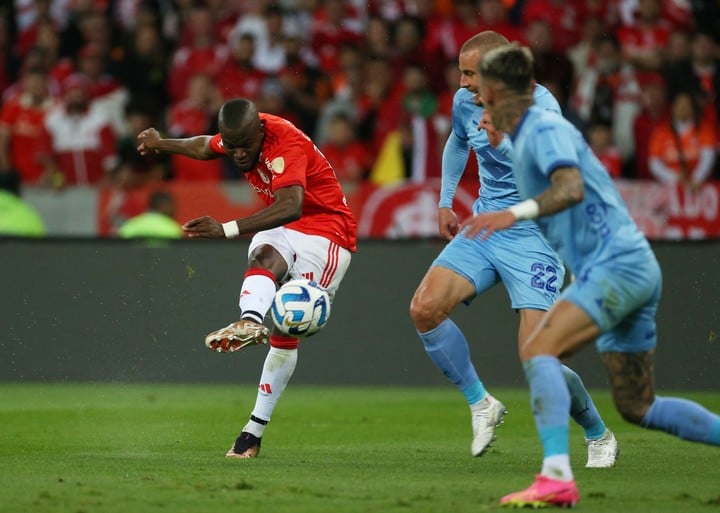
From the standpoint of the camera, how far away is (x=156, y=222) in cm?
1399

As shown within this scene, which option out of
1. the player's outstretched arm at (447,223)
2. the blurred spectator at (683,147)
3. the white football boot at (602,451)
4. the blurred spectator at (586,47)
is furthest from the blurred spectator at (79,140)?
the white football boot at (602,451)

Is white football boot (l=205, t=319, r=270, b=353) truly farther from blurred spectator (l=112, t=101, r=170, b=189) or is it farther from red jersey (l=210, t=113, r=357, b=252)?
blurred spectator (l=112, t=101, r=170, b=189)

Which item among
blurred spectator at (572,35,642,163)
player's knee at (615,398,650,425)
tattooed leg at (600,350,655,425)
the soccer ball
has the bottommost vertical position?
blurred spectator at (572,35,642,163)

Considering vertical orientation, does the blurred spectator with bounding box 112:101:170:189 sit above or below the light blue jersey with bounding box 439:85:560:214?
below

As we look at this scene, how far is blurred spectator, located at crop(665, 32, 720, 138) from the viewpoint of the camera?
48.4 ft

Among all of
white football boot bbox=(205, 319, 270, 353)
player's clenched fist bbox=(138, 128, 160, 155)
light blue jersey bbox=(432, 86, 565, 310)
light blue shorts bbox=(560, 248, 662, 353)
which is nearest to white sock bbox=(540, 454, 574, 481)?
light blue shorts bbox=(560, 248, 662, 353)

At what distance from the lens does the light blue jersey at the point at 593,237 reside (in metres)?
5.97

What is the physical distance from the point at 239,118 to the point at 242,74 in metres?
8.51

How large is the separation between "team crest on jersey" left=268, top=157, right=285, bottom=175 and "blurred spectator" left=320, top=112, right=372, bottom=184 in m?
6.77

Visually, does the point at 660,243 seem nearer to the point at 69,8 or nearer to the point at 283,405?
the point at 283,405

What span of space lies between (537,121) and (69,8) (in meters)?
13.2

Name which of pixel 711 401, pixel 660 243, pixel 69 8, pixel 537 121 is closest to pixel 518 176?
pixel 537 121

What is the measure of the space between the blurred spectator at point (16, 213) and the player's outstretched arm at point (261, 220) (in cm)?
696

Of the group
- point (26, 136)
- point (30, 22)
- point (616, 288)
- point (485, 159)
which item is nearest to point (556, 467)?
point (616, 288)
